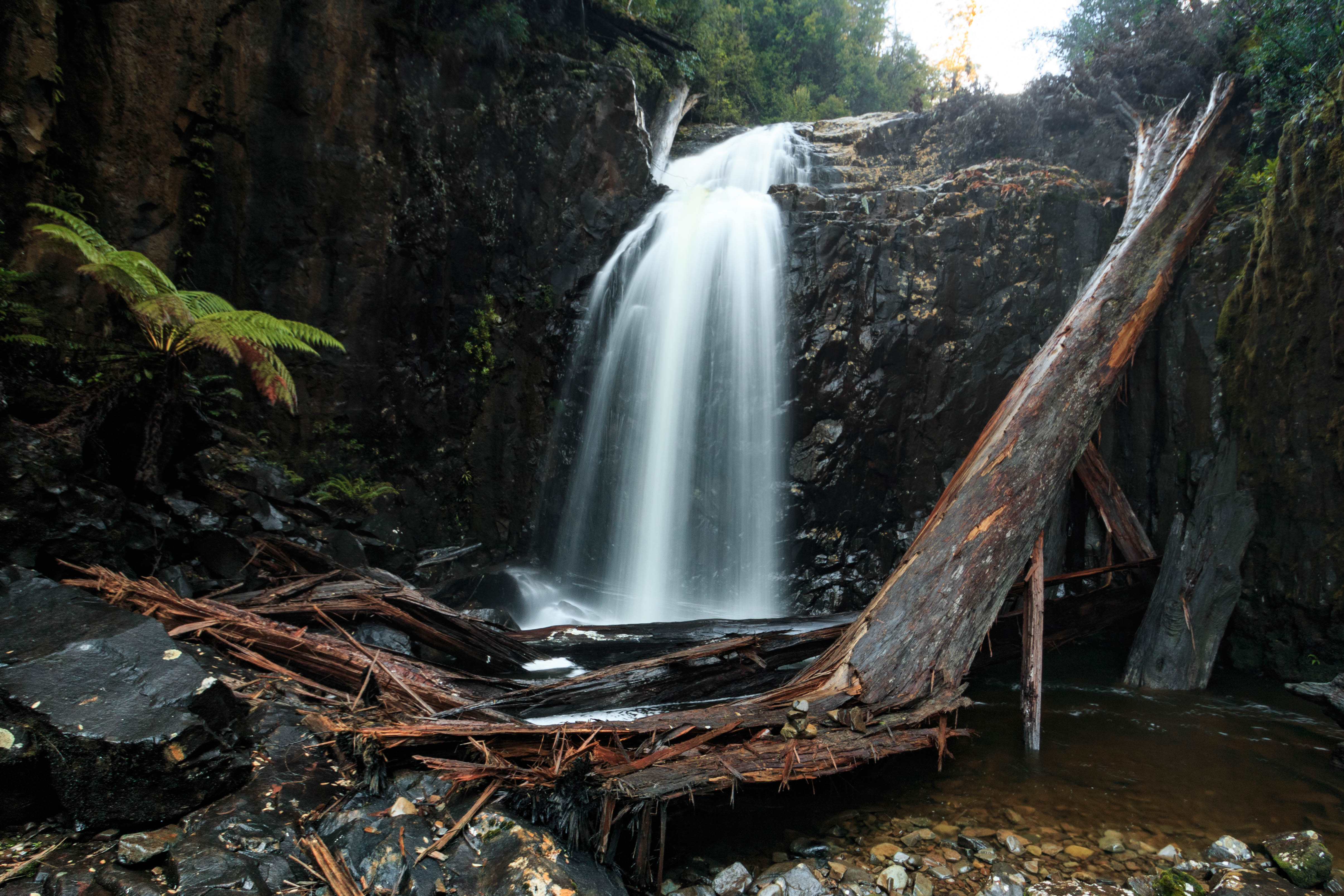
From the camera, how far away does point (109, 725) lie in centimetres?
222

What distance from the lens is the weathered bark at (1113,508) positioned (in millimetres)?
5949

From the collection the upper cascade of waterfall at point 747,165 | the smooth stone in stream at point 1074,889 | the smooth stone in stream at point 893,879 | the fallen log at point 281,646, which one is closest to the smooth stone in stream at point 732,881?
the smooth stone in stream at point 893,879

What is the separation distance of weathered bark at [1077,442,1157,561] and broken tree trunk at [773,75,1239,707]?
78 cm

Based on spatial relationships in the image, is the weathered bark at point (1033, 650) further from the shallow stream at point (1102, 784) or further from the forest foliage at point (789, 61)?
the forest foliage at point (789, 61)

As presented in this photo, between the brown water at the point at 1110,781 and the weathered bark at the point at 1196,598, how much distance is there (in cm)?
31

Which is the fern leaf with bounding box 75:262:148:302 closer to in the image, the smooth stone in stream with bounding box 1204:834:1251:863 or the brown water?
the brown water

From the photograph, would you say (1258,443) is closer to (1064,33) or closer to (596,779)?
(596,779)

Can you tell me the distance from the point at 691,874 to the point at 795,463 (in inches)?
226

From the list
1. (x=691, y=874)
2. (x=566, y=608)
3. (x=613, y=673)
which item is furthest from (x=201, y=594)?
(x=566, y=608)

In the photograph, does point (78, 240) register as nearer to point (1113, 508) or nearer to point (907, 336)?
point (907, 336)

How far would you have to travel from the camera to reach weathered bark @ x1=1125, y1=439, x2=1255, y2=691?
208 inches

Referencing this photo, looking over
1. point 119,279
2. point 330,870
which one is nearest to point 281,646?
point 330,870

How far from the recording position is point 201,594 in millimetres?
4105

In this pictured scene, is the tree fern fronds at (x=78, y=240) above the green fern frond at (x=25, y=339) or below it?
above
